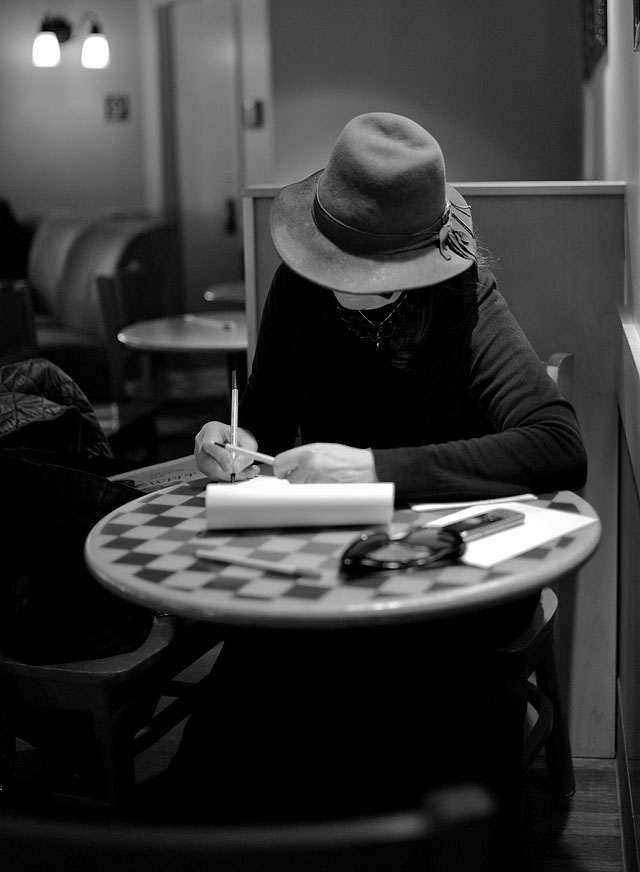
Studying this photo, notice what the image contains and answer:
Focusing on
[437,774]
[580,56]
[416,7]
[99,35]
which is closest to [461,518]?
[437,774]

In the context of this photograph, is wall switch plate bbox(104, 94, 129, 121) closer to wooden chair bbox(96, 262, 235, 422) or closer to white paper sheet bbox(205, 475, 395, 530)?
wooden chair bbox(96, 262, 235, 422)

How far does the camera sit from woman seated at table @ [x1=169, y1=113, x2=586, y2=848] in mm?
1516

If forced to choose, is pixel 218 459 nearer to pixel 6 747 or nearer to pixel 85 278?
pixel 6 747

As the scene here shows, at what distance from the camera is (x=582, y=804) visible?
217 cm

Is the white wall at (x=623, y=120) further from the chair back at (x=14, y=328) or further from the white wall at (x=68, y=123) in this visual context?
the white wall at (x=68, y=123)

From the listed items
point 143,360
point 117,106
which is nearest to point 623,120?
point 143,360

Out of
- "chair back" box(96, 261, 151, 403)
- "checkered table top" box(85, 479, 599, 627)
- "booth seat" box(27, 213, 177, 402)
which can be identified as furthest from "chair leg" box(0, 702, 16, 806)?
"booth seat" box(27, 213, 177, 402)

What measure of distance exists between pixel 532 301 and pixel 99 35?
592cm

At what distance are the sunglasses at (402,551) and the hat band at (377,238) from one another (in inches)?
18.9

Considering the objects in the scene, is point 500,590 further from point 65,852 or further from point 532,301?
point 532,301

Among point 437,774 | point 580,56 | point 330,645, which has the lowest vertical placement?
point 437,774

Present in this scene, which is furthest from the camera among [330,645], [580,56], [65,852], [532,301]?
[580,56]

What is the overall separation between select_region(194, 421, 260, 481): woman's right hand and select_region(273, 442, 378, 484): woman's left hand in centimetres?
13

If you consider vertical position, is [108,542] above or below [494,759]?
above
